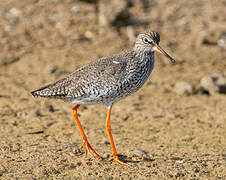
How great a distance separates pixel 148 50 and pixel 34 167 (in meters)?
2.58

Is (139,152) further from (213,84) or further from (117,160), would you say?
(213,84)

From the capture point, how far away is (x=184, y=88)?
32.6ft

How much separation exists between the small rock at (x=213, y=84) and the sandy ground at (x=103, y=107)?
151mm

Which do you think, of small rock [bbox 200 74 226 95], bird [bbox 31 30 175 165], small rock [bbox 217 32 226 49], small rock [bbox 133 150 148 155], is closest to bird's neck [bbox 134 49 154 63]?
bird [bbox 31 30 175 165]

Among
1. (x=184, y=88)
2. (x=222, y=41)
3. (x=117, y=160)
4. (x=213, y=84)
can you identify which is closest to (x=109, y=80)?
(x=117, y=160)

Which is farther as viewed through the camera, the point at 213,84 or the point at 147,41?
the point at 213,84

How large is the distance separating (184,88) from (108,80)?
13.8 feet

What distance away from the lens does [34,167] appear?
573cm

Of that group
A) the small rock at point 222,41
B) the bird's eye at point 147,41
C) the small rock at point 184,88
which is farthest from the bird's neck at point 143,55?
the small rock at point 222,41

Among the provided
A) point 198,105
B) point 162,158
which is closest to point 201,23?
point 198,105

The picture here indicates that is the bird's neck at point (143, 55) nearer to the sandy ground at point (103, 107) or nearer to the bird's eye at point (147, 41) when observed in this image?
the bird's eye at point (147, 41)

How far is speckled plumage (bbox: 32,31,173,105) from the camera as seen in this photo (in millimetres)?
6129

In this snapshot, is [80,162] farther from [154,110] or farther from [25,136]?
[154,110]

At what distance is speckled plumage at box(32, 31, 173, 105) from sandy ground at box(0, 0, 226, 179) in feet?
3.06
